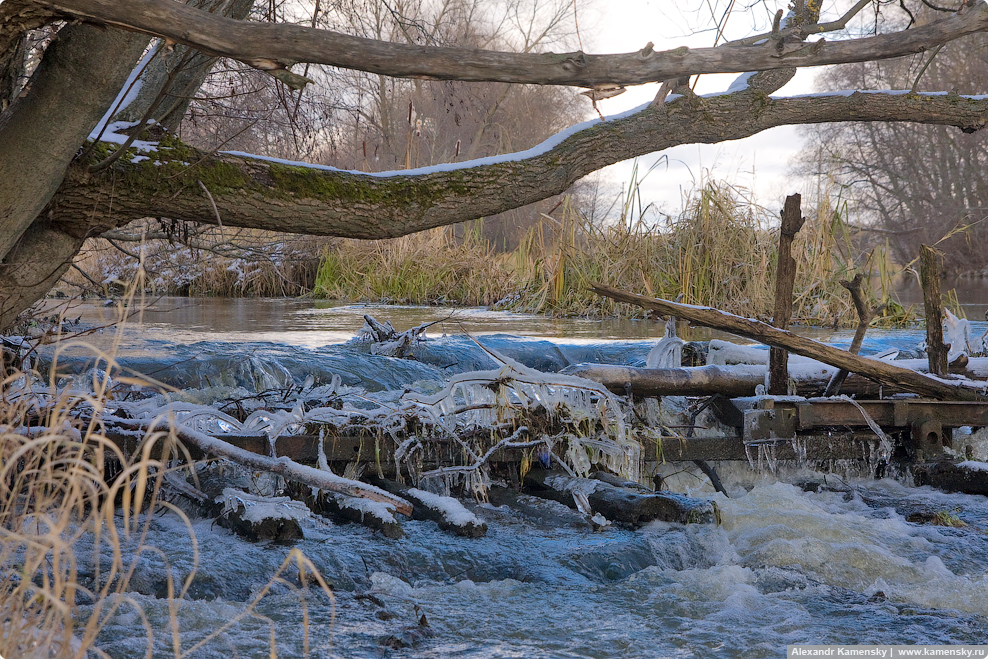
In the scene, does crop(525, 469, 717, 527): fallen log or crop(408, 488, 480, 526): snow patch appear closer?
crop(408, 488, 480, 526): snow patch

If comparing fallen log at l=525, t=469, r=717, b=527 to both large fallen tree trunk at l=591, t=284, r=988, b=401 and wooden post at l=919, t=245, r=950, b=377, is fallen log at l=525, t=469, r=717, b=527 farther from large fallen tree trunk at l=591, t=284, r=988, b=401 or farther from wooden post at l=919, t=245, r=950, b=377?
wooden post at l=919, t=245, r=950, b=377

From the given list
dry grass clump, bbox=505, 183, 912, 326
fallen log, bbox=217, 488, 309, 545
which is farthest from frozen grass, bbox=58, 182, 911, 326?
fallen log, bbox=217, 488, 309, 545

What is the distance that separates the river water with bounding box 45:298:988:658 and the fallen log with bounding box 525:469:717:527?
0.16ft

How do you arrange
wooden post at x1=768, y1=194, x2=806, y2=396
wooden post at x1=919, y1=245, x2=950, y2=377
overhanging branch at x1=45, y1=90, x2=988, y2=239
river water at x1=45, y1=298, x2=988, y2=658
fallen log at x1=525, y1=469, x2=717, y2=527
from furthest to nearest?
1. wooden post at x1=919, y1=245, x2=950, y2=377
2. wooden post at x1=768, y1=194, x2=806, y2=396
3. overhanging branch at x1=45, y1=90, x2=988, y2=239
4. fallen log at x1=525, y1=469, x2=717, y2=527
5. river water at x1=45, y1=298, x2=988, y2=658

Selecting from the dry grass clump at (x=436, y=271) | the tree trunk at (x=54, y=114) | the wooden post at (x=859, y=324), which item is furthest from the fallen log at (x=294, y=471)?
the dry grass clump at (x=436, y=271)

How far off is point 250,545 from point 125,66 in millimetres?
1700

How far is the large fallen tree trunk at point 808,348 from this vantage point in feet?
10.9

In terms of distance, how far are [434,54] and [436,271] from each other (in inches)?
352

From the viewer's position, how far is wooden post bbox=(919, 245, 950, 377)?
385 cm

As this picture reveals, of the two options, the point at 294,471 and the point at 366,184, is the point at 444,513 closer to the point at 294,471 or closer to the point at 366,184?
the point at 294,471

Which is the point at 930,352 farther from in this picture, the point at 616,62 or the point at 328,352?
the point at 328,352

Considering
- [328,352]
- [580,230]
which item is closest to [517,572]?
[328,352]

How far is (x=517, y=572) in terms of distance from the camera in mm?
2471

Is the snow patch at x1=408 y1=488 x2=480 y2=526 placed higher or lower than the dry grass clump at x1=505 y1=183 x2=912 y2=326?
lower
